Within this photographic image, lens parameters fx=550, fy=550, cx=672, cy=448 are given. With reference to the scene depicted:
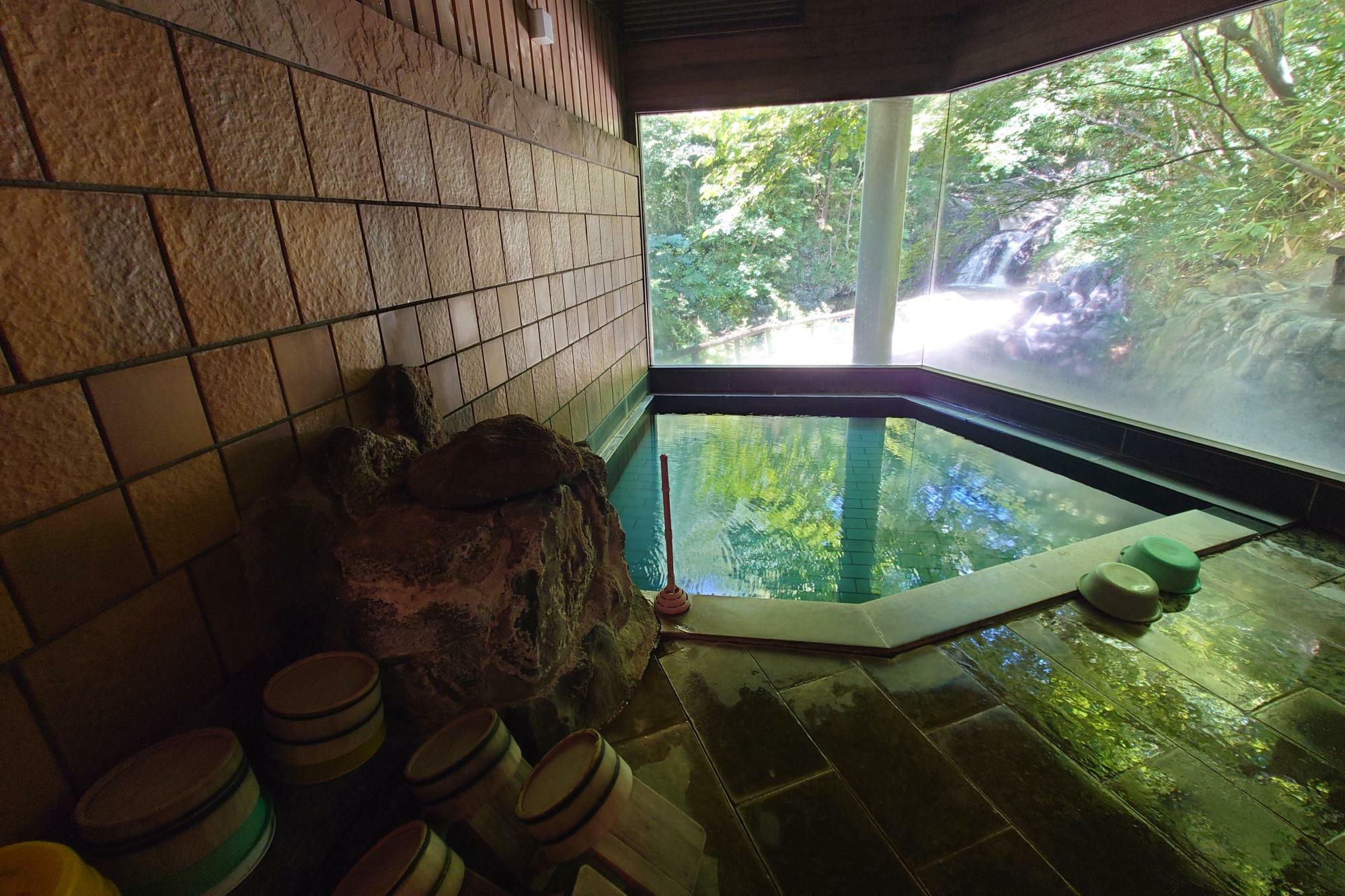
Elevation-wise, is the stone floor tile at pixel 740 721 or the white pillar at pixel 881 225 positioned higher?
the white pillar at pixel 881 225

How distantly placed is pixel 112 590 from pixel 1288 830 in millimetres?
2617

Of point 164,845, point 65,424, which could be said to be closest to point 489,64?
point 65,424

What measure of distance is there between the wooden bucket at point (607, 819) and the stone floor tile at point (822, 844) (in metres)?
0.23

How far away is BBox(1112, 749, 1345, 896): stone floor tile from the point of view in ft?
4.04

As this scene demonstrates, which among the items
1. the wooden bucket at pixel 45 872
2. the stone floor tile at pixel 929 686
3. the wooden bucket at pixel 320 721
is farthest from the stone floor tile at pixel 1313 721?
the wooden bucket at pixel 45 872

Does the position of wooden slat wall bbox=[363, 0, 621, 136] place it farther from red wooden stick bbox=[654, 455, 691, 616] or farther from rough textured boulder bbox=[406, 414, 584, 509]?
red wooden stick bbox=[654, 455, 691, 616]

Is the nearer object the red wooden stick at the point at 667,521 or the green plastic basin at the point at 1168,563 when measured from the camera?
the red wooden stick at the point at 667,521

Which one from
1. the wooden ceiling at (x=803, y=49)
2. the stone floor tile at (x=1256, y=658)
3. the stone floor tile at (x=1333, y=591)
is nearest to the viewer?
the stone floor tile at (x=1256, y=658)

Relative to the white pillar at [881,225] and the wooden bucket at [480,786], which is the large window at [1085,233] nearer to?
the white pillar at [881,225]

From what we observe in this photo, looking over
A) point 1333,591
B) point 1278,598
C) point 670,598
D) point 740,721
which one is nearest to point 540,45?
point 670,598

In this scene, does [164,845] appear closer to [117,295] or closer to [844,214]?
[117,295]

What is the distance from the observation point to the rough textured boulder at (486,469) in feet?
4.52

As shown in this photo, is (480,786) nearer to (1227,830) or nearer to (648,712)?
(648,712)

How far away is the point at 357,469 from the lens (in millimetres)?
1389
